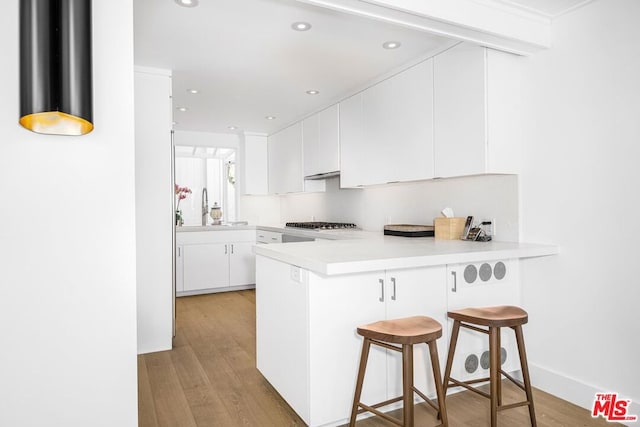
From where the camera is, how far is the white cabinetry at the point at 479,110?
2.60 m

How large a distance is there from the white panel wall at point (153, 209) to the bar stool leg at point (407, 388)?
228 cm

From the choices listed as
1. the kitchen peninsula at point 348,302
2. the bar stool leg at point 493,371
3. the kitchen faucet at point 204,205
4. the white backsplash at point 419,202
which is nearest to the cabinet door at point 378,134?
the white backsplash at point 419,202

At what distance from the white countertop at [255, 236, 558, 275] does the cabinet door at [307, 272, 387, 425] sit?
13cm

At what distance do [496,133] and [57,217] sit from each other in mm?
2460

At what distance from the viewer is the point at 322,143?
4559mm

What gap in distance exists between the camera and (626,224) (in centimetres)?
219

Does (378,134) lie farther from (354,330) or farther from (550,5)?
(354,330)

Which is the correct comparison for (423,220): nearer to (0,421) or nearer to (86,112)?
(86,112)

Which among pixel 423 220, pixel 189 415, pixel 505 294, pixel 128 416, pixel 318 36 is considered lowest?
pixel 189 415

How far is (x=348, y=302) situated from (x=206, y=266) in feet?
11.9

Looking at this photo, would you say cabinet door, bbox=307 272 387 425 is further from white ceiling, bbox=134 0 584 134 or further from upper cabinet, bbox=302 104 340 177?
upper cabinet, bbox=302 104 340 177

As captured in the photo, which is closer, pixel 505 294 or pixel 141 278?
pixel 505 294

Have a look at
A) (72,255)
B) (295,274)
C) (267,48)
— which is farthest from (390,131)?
(72,255)

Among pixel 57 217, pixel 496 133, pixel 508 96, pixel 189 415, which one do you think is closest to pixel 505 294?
pixel 496 133
